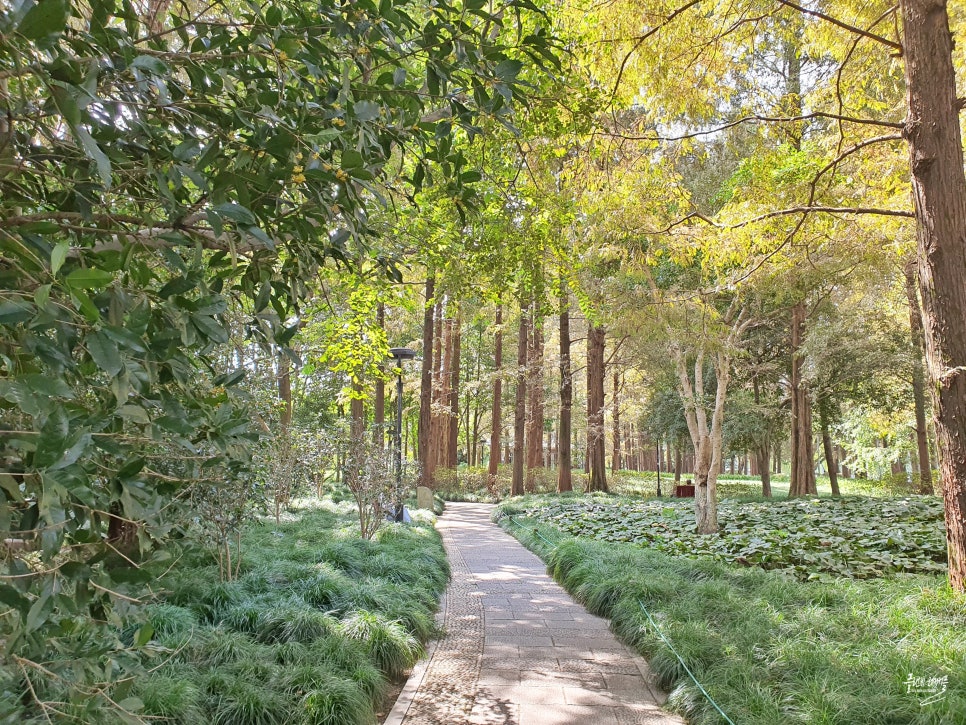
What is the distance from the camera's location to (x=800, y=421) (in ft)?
55.8

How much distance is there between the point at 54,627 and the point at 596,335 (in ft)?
64.5

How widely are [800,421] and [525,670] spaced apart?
14.5 meters

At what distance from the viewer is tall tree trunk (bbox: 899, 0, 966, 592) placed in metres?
5.29

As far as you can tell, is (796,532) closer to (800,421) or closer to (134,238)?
(800,421)

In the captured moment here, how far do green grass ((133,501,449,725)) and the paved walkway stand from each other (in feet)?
1.00

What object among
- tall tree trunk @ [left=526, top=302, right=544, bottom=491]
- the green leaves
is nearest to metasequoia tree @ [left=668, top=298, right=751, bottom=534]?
the green leaves

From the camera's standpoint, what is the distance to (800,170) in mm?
7668

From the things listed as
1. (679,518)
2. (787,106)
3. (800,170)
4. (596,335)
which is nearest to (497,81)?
(800,170)

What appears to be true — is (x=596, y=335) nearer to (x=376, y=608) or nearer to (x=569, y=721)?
(x=376, y=608)

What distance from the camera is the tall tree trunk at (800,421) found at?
16938mm

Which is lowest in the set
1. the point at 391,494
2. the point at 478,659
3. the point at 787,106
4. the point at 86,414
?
the point at 478,659

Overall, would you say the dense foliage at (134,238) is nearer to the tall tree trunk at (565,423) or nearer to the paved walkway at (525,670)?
the paved walkway at (525,670)

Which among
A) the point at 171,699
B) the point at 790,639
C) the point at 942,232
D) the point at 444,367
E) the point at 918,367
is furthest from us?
the point at 444,367

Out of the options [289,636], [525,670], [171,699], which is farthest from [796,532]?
[171,699]
